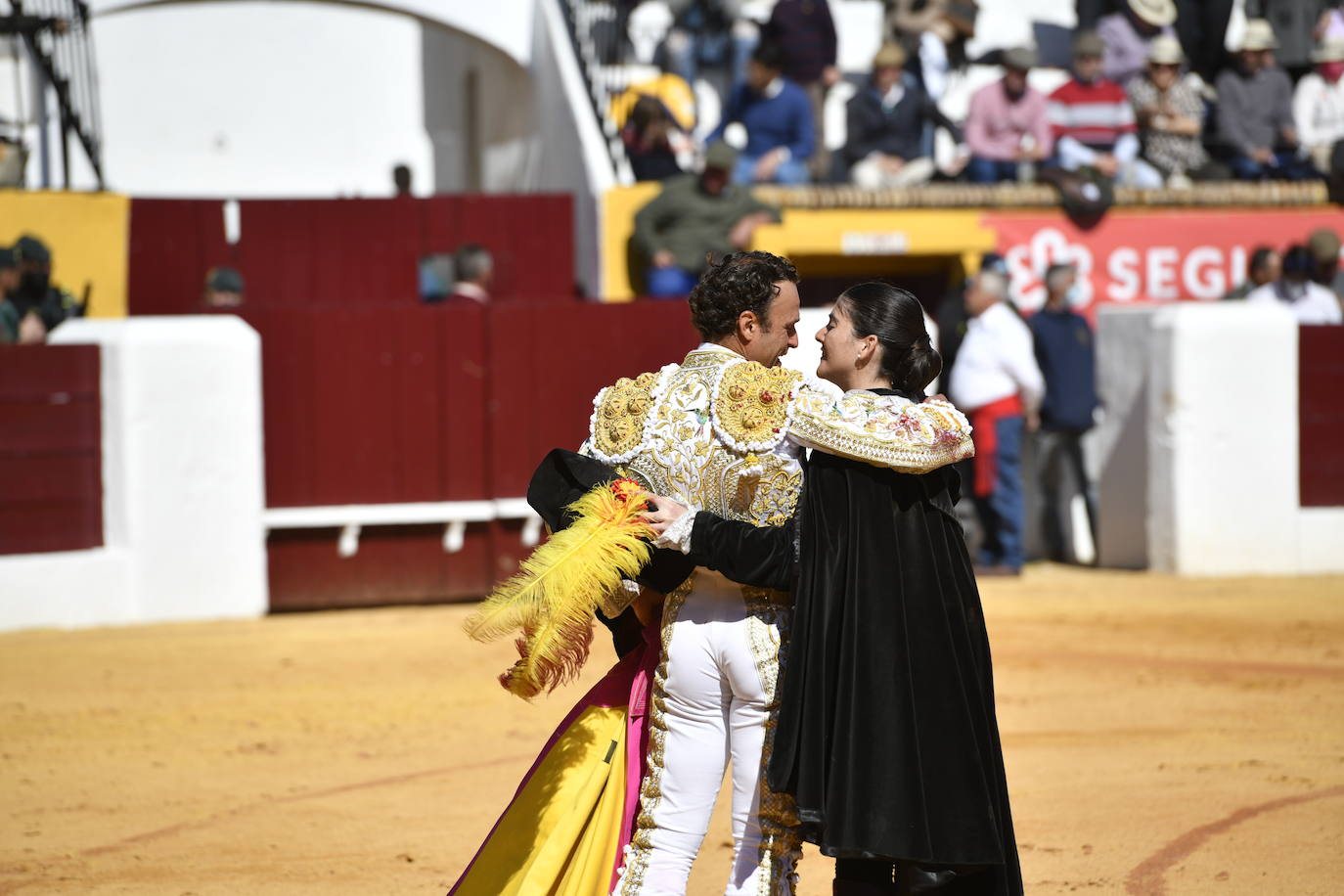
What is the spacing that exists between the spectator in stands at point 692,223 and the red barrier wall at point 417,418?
69 centimetres

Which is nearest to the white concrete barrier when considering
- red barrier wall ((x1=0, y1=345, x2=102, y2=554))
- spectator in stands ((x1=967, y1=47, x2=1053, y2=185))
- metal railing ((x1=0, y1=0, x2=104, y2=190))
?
spectator in stands ((x1=967, y1=47, x2=1053, y2=185))

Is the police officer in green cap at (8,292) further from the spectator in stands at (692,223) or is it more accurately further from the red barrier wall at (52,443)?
Result: the spectator in stands at (692,223)

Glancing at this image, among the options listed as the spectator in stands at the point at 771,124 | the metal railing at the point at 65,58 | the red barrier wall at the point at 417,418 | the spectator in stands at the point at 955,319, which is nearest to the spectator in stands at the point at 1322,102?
the spectator in stands at the point at 771,124

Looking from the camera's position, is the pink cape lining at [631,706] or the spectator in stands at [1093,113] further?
the spectator in stands at [1093,113]

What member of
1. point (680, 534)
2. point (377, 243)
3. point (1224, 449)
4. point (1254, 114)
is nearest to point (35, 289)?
point (377, 243)

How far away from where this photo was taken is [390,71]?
14789 mm

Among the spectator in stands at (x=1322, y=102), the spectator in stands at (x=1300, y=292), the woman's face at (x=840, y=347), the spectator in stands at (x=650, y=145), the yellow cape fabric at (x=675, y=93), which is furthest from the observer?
the spectator in stands at (x=1322, y=102)

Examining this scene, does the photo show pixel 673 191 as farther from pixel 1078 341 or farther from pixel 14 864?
pixel 14 864

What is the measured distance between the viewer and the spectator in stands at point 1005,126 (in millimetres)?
11789

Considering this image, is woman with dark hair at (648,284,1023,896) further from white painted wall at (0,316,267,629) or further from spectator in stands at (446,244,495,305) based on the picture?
spectator in stands at (446,244,495,305)

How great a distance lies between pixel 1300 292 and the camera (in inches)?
428

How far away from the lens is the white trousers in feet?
10.9

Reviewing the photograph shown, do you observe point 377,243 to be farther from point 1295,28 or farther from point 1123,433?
point 1295,28

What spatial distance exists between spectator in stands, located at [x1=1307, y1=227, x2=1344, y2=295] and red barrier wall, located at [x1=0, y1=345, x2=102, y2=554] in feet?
23.2
